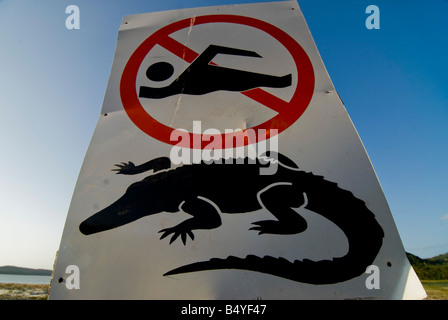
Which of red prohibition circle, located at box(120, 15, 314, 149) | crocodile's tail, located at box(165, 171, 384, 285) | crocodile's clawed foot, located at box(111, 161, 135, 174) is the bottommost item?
crocodile's tail, located at box(165, 171, 384, 285)

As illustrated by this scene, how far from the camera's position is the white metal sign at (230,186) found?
734 millimetres

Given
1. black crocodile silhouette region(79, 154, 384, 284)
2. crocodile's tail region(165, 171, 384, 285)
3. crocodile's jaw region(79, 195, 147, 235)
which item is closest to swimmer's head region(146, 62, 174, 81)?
black crocodile silhouette region(79, 154, 384, 284)

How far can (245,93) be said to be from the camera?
1031mm

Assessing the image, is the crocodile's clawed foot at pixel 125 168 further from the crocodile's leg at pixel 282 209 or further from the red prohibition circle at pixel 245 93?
the crocodile's leg at pixel 282 209

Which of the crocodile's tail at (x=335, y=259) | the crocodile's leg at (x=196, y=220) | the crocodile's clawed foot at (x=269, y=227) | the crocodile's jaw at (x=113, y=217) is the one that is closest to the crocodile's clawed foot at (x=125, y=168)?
the crocodile's jaw at (x=113, y=217)

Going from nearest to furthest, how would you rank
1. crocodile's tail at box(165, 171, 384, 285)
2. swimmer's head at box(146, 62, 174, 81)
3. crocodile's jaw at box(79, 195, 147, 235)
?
crocodile's tail at box(165, 171, 384, 285) < crocodile's jaw at box(79, 195, 147, 235) < swimmer's head at box(146, 62, 174, 81)

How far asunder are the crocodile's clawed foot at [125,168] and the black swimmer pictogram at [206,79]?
35 cm

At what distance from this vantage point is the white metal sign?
0.73 m

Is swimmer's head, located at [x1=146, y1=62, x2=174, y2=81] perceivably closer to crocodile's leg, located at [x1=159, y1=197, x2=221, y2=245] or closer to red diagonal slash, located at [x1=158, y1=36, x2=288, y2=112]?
red diagonal slash, located at [x1=158, y1=36, x2=288, y2=112]

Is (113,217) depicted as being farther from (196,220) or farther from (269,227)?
(269,227)

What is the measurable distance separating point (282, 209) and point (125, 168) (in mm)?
633

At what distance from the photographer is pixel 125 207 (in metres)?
0.85
